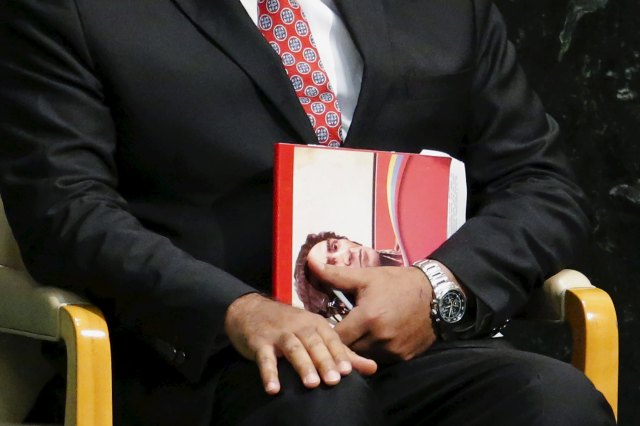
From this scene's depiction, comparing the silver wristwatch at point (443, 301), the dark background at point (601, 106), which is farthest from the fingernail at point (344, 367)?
the dark background at point (601, 106)

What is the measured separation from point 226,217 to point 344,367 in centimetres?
35

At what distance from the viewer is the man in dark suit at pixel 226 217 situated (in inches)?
66.4

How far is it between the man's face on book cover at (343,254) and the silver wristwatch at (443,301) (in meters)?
0.06

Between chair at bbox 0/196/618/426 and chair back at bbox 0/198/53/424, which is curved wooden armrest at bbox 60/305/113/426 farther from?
chair back at bbox 0/198/53/424

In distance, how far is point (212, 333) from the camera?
5.59 feet

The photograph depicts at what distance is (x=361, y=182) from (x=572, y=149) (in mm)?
858

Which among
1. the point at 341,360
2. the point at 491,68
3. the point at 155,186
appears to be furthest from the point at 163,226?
the point at 491,68

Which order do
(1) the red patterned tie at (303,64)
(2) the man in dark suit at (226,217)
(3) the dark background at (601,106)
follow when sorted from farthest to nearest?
(3) the dark background at (601,106) → (1) the red patterned tie at (303,64) → (2) the man in dark suit at (226,217)

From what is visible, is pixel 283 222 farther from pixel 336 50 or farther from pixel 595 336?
pixel 595 336

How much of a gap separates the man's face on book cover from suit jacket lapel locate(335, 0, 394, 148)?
17cm

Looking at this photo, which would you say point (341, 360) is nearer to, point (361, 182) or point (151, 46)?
point (361, 182)

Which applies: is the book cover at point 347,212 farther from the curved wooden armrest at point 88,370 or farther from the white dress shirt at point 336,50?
the curved wooden armrest at point 88,370

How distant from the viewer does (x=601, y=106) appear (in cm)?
255

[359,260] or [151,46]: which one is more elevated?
[151,46]
